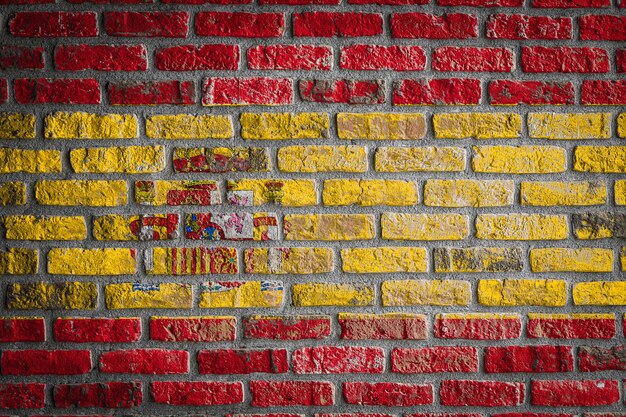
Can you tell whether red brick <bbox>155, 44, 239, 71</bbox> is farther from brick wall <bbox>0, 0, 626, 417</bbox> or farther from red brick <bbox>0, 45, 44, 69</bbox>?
red brick <bbox>0, 45, 44, 69</bbox>

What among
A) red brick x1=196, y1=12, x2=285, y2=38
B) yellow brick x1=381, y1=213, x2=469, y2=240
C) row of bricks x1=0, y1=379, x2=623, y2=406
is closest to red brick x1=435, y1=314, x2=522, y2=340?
row of bricks x1=0, y1=379, x2=623, y2=406

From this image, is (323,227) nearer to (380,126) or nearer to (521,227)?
(380,126)

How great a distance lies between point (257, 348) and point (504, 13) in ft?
3.85

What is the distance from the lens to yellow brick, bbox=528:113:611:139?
1.43 metres

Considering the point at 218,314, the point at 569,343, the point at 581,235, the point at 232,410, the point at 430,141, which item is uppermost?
the point at 430,141

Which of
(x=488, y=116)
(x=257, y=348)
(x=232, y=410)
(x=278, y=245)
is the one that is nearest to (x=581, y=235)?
(x=488, y=116)

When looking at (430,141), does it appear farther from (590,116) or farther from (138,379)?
(138,379)

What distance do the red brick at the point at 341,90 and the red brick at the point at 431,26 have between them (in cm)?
16

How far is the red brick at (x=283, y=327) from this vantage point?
140 cm

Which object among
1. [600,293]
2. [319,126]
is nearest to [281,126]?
[319,126]

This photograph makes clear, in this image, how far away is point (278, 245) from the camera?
1.41m

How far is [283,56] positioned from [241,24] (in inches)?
5.8

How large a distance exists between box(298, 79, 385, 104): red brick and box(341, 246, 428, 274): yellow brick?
421mm

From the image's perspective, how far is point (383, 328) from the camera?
55.6 inches
